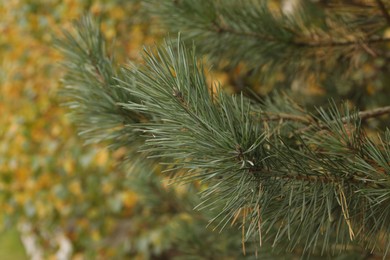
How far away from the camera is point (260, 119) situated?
108 cm

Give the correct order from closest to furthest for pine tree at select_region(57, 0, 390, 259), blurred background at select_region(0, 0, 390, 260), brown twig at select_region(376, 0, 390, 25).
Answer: pine tree at select_region(57, 0, 390, 259) < brown twig at select_region(376, 0, 390, 25) < blurred background at select_region(0, 0, 390, 260)

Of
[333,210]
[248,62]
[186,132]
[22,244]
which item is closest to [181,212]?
[248,62]

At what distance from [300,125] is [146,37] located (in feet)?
5.90

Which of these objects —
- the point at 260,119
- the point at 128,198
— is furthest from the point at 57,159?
the point at 260,119

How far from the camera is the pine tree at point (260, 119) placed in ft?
2.69

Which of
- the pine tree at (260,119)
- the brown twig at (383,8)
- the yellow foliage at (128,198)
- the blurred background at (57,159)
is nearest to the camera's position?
the pine tree at (260,119)

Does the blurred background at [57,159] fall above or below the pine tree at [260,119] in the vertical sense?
below

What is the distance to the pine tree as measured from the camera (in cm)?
82

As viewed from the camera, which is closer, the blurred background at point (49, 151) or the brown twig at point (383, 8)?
the brown twig at point (383, 8)

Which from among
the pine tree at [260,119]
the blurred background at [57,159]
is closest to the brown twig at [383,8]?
the pine tree at [260,119]

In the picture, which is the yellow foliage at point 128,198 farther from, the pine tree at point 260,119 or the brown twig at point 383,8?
the brown twig at point 383,8

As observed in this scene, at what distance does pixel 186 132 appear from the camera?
82 centimetres

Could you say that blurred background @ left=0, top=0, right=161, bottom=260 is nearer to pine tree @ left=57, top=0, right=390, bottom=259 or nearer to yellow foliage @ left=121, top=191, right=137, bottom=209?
yellow foliage @ left=121, top=191, right=137, bottom=209

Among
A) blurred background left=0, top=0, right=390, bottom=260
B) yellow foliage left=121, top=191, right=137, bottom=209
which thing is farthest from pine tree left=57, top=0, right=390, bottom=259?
blurred background left=0, top=0, right=390, bottom=260
